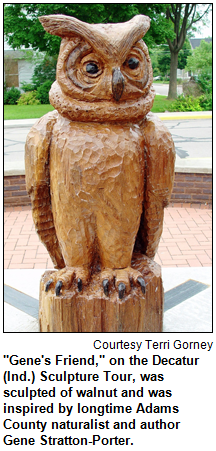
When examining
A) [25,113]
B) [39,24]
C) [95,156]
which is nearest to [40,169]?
[95,156]

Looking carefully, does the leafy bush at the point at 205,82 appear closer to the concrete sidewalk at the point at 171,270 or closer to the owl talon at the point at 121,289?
the concrete sidewalk at the point at 171,270

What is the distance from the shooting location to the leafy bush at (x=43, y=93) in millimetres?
18391

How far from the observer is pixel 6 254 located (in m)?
4.01

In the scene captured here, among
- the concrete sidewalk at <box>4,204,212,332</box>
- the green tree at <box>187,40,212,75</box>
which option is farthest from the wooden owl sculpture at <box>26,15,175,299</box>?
the green tree at <box>187,40,212,75</box>

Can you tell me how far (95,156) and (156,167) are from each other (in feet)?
1.04

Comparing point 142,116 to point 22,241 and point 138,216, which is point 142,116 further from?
point 22,241

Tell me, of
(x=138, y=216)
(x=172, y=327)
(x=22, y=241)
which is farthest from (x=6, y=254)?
(x=138, y=216)

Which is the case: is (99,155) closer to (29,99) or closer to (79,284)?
(79,284)

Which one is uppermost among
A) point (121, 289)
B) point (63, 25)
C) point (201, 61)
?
point (201, 61)

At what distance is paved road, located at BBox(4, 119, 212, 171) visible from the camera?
5414 millimetres

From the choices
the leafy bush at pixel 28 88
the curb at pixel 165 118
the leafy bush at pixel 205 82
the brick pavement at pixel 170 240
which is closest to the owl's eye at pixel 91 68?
the brick pavement at pixel 170 240

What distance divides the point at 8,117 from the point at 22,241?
11.0m

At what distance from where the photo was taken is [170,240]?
432 cm

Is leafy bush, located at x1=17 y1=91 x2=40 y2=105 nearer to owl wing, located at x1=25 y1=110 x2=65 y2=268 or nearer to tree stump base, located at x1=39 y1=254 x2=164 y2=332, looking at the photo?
owl wing, located at x1=25 y1=110 x2=65 y2=268
